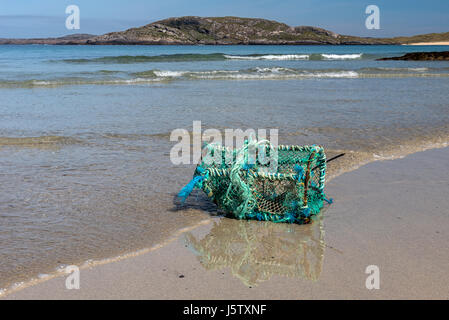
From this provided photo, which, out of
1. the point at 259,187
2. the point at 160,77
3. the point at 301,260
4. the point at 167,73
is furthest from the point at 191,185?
the point at 167,73

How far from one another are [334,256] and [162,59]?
35.0 metres

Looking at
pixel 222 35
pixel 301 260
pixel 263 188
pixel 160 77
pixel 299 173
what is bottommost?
pixel 301 260

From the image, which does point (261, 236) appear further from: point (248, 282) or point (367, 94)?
point (367, 94)

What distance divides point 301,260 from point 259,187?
1.00m

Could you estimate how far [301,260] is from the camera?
3.44m

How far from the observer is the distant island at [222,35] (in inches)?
3907

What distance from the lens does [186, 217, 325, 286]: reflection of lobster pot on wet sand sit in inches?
129

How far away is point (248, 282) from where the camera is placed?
3.09m

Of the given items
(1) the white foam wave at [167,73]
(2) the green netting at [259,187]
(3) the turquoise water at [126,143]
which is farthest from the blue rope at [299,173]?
(1) the white foam wave at [167,73]

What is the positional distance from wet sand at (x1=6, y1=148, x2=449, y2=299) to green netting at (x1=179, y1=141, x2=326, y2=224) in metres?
0.14

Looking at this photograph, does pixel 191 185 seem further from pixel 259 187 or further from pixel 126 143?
pixel 126 143

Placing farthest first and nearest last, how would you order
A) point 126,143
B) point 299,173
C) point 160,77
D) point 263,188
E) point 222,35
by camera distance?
point 222,35 < point 160,77 < point 126,143 < point 263,188 < point 299,173

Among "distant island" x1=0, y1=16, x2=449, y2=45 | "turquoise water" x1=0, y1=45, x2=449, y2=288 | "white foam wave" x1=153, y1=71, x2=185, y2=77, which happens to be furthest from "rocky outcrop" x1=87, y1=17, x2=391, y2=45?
"turquoise water" x1=0, y1=45, x2=449, y2=288
